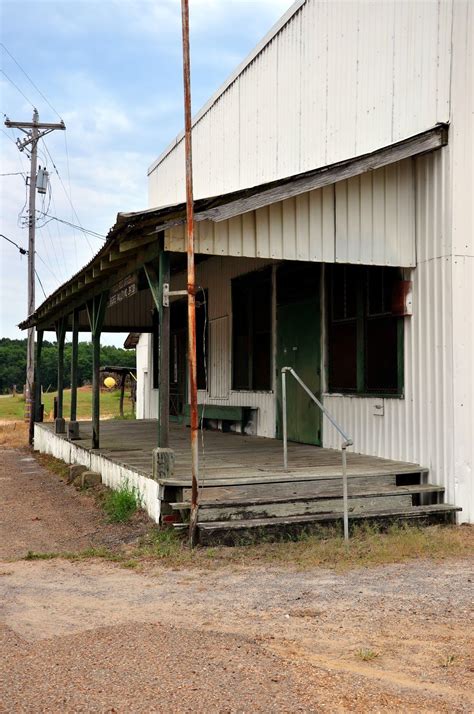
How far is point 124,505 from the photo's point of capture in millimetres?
8164

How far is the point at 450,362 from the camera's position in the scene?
777 centimetres

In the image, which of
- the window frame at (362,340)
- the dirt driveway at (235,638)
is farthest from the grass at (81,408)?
the dirt driveway at (235,638)

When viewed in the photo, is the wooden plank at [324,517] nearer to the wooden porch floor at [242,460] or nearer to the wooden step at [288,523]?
the wooden step at [288,523]

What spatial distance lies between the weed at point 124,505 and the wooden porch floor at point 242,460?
28 centimetres

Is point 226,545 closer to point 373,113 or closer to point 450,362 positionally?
point 450,362

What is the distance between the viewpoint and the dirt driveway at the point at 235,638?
3.58 meters

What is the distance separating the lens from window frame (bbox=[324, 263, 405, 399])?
28.0 ft

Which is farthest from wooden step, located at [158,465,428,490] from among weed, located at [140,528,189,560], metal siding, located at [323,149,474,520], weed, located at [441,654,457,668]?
weed, located at [441,654,457,668]

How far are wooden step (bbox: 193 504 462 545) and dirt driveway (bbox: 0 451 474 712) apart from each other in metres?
0.64

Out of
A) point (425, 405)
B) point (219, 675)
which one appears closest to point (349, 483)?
point (425, 405)

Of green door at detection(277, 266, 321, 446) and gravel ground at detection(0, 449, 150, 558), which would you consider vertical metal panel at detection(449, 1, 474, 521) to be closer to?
green door at detection(277, 266, 321, 446)

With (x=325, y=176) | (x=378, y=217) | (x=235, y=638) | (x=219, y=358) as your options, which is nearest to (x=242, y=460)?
(x=378, y=217)

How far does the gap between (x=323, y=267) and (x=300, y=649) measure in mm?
6826

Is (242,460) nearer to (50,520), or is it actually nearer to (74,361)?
(50,520)
